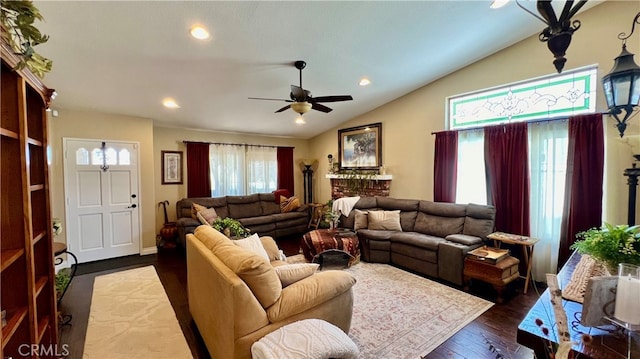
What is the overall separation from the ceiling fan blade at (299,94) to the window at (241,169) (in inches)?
140

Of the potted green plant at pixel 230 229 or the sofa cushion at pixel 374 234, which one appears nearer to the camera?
the potted green plant at pixel 230 229

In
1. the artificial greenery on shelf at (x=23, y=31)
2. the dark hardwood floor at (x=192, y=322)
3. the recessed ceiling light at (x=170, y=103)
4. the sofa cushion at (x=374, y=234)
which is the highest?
the recessed ceiling light at (x=170, y=103)

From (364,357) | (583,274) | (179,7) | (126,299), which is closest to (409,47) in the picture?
(179,7)

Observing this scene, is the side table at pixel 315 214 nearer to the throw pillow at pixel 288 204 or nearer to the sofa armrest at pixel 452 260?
the throw pillow at pixel 288 204

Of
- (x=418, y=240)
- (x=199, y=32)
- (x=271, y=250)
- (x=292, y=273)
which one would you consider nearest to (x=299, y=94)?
(x=199, y=32)

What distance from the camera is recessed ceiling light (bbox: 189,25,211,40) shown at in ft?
8.31

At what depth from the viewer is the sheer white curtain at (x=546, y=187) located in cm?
337

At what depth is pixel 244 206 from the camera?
6.04 meters

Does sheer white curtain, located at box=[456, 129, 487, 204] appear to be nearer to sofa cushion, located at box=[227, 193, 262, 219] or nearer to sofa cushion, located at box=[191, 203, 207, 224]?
sofa cushion, located at box=[227, 193, 262, 219]

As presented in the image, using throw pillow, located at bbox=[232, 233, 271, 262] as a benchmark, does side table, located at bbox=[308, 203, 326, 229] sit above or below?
below

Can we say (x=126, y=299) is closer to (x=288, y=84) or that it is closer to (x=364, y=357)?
(x=364, y=357)

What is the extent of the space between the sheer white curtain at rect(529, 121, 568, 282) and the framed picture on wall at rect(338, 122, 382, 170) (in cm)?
263

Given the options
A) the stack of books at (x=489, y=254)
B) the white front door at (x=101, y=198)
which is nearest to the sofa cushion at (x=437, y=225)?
the stack of books at (x=489, y=254)

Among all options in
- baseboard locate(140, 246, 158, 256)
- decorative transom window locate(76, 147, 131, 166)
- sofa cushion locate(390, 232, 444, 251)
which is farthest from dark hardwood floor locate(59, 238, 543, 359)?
decorative transom window locate(76, 147, 131, 166)
